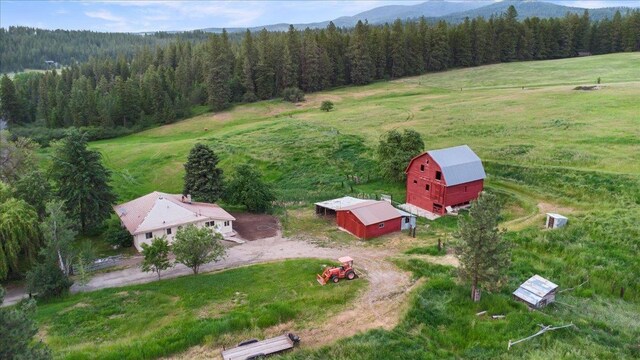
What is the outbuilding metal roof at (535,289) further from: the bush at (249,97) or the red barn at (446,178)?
the bush at (249,97)

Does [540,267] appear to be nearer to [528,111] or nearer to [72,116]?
[528,111]

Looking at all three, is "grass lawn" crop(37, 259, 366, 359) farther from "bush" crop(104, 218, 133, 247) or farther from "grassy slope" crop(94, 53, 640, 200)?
"grassy slope" crop(94, 53, 640, 200)

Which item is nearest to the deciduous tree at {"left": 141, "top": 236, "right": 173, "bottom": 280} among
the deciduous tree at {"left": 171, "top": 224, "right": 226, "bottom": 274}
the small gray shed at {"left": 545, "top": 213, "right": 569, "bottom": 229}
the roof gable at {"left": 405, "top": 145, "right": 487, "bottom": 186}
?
the deciduous tree at {"left": 171, "top": 224, "right": 226, "bottom": 274}

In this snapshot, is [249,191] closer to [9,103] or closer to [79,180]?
[79,180]

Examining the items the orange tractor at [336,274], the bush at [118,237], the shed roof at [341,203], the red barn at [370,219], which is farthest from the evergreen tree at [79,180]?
the orange tractor at [336,274]

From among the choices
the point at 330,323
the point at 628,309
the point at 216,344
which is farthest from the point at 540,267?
the point at 216,344

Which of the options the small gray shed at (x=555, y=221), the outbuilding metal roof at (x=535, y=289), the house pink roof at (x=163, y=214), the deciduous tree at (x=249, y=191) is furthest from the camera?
the deciduous tree at (x=249, y=191)

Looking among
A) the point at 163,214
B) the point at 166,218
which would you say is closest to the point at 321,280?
the point at 166,218
